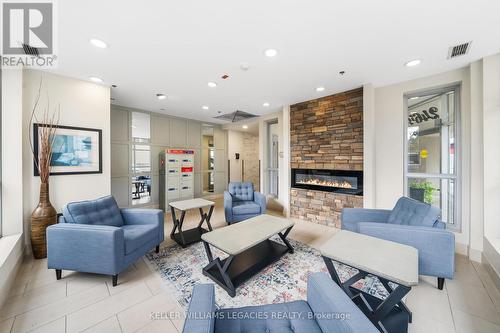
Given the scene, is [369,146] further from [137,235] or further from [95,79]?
[95,79]

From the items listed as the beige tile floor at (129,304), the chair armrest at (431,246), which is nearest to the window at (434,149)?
the beige tile floor at (129,304)

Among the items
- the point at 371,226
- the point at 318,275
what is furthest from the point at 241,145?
the point at 318,275

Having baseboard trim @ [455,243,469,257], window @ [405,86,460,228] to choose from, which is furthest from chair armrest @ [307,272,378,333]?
window @ [405,86,460,228]

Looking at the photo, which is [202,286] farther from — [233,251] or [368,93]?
[368,93]

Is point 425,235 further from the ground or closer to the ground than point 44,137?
closer to the ground

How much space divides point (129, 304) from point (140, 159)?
13.3 feet

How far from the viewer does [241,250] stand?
6.23 feet

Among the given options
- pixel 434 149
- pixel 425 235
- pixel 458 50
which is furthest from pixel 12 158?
pixel 434 149

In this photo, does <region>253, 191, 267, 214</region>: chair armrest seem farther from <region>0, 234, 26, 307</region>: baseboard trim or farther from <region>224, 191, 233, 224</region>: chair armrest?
<region>0, 234, 26, 307</region>: baseboard trim

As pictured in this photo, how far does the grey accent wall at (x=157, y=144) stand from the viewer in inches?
185

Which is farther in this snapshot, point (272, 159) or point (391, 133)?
point (272, 159)

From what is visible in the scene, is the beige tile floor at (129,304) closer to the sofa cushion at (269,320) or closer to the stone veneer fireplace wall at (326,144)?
the sofa cushion at (269,320)

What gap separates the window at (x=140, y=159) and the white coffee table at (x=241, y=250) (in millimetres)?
3754

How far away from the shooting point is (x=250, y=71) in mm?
2830
